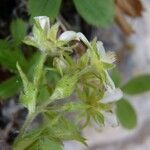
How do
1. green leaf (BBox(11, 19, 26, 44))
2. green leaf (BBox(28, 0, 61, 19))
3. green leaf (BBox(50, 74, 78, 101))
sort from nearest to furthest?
green leaf (BBox(50, 74, 78, 101)) < green leaf (BBox(28, 0, 61, 19)) < green leaf (BBox(11, 19, 26, 44))

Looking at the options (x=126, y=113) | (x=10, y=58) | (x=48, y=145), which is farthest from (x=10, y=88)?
(x=126, y=113)

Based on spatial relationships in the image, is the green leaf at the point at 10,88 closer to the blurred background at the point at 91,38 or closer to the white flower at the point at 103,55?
the blurred background at the point at 91,38

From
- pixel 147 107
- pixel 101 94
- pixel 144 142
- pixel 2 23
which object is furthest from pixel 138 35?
pixel 101 94

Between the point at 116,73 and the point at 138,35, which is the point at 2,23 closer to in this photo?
the point at 116,73

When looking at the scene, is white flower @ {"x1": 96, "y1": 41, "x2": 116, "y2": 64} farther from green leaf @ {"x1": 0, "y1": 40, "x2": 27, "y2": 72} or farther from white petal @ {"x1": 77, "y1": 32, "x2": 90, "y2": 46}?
green leaf @ {"x1": 0, "y1": 40, "x2": 27, "y2": 72}

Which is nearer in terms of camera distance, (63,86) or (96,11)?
(63,86)

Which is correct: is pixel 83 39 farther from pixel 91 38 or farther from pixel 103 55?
pixel 91 38

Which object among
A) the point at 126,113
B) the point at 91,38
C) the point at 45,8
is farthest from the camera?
the point at 91,38

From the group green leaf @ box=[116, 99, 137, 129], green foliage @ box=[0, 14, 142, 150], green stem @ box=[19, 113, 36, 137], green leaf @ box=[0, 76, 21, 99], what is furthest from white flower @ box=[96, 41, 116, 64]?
green leaf @ box=[116, 99, 137, 129]

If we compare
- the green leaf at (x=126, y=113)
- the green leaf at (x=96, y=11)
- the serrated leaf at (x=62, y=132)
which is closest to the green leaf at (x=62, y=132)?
the serrated leaf at (x=62, y=132)
